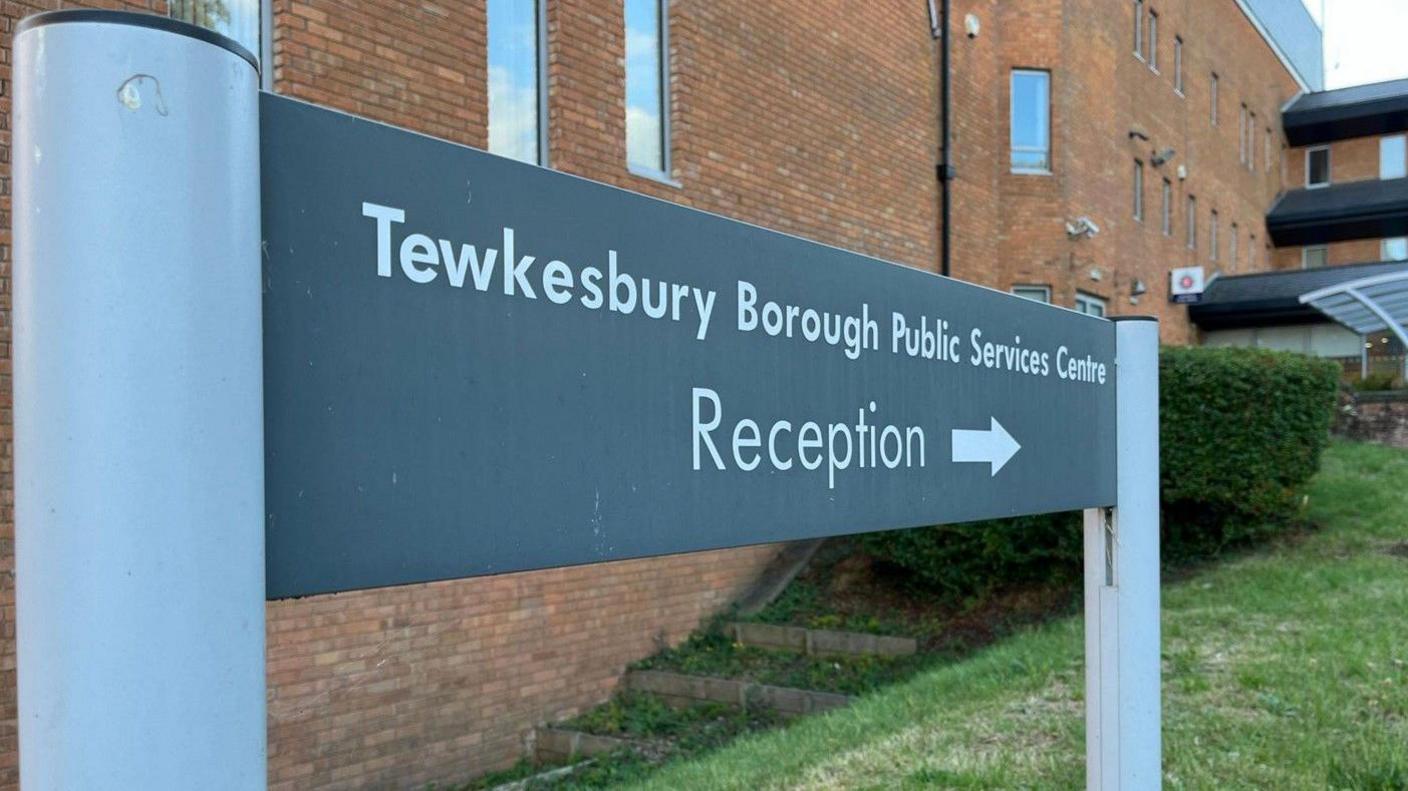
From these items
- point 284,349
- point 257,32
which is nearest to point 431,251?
point 284,349

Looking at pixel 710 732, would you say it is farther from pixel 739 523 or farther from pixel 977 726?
pixel 739 523

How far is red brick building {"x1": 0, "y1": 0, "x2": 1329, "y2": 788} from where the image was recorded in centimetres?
699

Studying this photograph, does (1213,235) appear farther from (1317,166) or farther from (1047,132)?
(1047,132)

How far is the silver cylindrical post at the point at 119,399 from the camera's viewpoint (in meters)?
1.05

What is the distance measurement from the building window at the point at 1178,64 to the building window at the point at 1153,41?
129 centimetres

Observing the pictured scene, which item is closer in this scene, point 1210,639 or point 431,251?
point 431,251

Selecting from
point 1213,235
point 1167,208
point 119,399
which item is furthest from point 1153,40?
point 119,399

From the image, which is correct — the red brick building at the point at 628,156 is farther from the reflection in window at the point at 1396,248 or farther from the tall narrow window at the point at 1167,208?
the reflection in window at the point at 1396,248

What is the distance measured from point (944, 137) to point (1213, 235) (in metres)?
16.8

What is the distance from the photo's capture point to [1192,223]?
26.4 meters

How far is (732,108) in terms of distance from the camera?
10492 millimetres

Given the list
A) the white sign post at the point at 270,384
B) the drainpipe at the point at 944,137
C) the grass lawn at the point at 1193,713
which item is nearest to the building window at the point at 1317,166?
the drainpipe at the point at 944,137

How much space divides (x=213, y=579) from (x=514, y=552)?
380 mm

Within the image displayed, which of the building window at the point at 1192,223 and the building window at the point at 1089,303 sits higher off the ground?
the building window at the point at 1192,223
